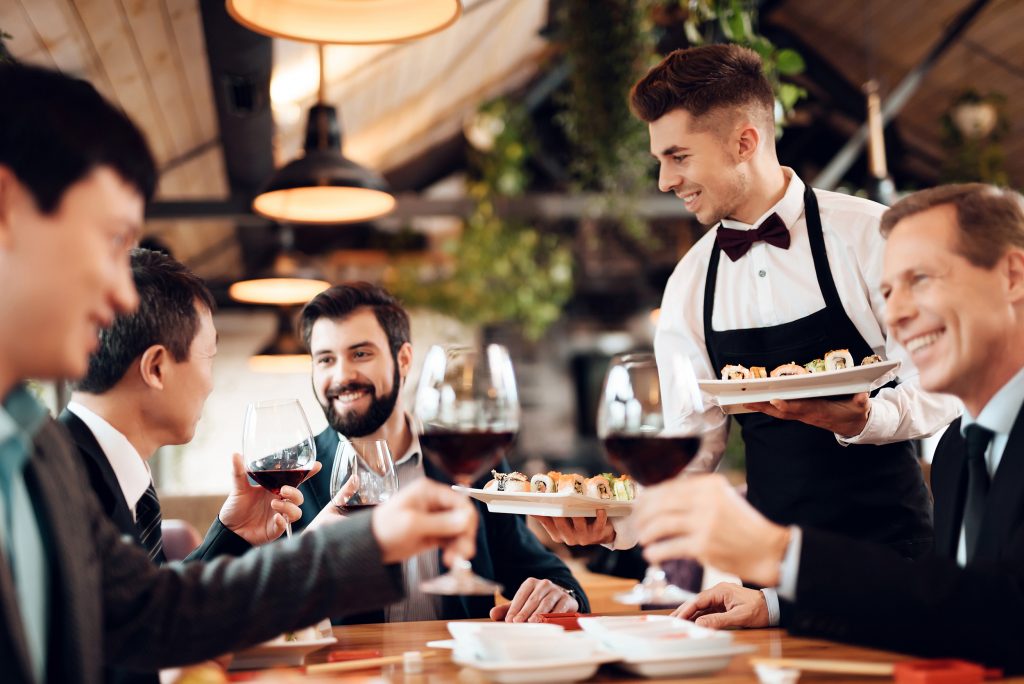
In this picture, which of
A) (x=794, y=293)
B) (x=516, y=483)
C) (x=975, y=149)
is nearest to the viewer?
(x=516, y=483)

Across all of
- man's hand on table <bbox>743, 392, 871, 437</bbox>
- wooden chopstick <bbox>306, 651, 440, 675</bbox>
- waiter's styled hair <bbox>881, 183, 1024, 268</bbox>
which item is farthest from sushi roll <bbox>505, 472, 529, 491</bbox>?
waiter's styled hair <bbox>881, 183, 1024, 268</bbox>

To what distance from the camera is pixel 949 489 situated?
1.44m

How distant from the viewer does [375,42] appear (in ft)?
7.91

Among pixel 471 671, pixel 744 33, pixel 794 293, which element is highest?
pixel 744 33

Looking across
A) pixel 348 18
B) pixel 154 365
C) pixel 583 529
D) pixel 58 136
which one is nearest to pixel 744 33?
pixel 348 18

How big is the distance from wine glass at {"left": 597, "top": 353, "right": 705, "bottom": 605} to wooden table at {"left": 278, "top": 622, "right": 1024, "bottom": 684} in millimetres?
119

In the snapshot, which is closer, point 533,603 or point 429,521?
point 429,521

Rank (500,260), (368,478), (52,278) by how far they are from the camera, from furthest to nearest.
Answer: (500,260)
(368,478)
(52,278)

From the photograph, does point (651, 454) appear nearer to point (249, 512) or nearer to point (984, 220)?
point (984, 220)

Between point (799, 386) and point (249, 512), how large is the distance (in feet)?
3.48

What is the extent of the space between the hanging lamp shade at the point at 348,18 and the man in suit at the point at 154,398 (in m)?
0.72

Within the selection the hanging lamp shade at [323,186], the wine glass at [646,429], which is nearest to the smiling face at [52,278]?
the wine glass at [646,429]

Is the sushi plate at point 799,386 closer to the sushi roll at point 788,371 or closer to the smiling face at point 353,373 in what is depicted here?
the sushi roll at point 788,371

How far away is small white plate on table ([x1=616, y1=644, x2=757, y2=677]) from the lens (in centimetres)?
121
